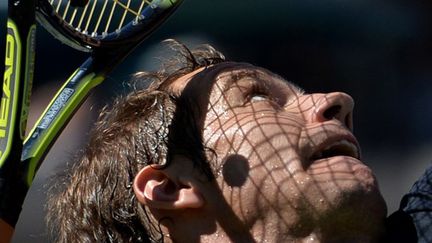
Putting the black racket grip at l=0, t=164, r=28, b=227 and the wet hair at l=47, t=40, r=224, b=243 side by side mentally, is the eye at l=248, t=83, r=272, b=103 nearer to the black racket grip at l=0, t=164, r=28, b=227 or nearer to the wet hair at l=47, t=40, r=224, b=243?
the wet hair at l=47, t=40, r=224, b=243

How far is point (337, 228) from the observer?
94.5 inches

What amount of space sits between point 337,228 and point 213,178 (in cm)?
29

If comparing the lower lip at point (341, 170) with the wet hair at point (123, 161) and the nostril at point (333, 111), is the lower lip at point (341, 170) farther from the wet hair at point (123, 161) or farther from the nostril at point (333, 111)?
the wet hair at point (123, 161)

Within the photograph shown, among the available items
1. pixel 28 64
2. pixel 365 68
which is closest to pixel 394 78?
pixel 365 68

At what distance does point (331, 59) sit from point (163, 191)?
2.30 m

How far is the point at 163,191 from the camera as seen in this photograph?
98.9 inches

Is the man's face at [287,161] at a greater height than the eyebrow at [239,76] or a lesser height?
lesser

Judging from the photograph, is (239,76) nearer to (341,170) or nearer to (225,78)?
(225,78)

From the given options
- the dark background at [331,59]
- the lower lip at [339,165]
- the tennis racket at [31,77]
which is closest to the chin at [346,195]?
the lower lip at [339,165]

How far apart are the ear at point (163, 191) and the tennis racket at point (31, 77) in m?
0.23

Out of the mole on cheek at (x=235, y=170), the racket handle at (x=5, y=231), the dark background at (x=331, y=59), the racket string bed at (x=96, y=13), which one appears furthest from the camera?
the dark background at (x=331, y=59)

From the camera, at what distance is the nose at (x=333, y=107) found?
97.8 inches

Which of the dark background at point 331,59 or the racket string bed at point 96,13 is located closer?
the racket string bed at point 96,13

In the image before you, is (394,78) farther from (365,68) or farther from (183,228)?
(183,228)
